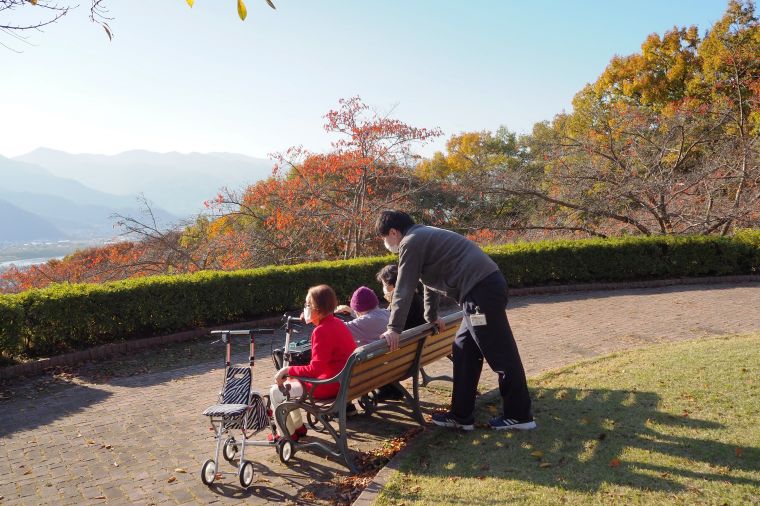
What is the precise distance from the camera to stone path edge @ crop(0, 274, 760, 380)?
310 inches

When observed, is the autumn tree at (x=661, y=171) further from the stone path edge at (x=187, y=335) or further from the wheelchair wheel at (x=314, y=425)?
the wheelchair wheel at (x=314, y=425)

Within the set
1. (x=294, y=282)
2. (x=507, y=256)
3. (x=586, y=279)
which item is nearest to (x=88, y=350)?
(x=294, y=282)

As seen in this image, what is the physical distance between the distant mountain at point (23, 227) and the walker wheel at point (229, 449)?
16545cm

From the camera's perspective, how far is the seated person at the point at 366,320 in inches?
205

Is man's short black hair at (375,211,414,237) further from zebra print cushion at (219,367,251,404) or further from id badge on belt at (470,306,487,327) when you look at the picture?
zebra print cushion at (219,367,251,404)

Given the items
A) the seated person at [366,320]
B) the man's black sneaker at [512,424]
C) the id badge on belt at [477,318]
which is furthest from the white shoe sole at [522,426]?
the seated person at [366,320]

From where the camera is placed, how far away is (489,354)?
4531 mm

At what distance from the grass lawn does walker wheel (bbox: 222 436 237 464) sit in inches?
52.0

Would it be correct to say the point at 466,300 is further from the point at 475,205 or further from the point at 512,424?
the point at 475,205

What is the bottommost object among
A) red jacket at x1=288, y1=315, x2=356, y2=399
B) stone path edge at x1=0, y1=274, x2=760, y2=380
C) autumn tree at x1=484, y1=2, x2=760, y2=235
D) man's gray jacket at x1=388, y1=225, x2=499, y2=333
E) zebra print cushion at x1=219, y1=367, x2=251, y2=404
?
stone path edge at x1=0, y1=274, x2=760, y2=380

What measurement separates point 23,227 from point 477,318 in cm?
18448

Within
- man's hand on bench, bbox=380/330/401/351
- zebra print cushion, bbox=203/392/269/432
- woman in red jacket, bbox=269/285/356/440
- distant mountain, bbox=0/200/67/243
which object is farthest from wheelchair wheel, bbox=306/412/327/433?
distant mountain, bbox=0/200/67/243

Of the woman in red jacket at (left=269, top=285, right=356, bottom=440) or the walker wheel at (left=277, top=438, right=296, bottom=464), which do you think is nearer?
the woman in red jacket at (left=269, top=285, right=356, bottom=440)

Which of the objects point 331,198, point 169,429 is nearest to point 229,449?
point 169,429
